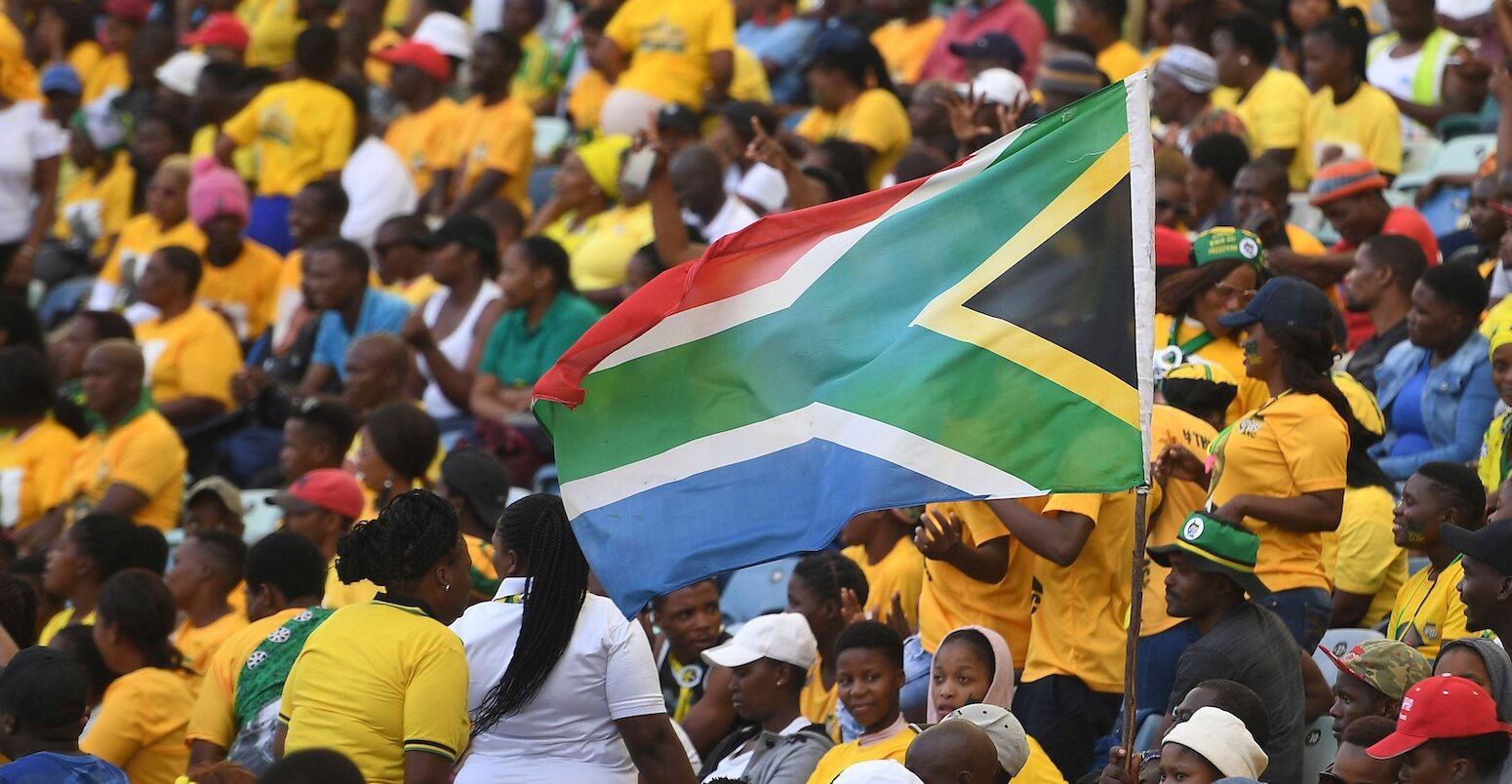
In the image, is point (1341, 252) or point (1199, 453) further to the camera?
point (1341, 252)

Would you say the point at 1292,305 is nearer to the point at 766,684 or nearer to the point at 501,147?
the point at 766,684

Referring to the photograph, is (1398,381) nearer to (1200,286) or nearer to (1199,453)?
(1200,286)

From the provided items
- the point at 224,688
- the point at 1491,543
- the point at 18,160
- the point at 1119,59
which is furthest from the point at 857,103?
the point at 1491,543

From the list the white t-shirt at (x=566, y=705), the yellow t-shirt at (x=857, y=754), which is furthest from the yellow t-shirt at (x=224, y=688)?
the yellow t-shirt at (x=857, y=754)

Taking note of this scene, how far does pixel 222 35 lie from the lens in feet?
54.2

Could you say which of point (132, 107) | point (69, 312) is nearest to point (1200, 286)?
point (69, 312)

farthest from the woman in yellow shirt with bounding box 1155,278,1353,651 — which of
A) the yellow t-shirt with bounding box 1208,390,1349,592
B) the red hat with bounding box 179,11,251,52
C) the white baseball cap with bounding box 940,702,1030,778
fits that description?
the red hat with bounding box 179,11,251,52

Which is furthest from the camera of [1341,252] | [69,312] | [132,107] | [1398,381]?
[132,107]

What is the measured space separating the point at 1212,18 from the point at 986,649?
736cm

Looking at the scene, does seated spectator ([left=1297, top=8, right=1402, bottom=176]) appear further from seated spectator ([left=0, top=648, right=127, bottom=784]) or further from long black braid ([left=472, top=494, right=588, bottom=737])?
seated spectator ([left=0, top=648, right=127, bottom=784])

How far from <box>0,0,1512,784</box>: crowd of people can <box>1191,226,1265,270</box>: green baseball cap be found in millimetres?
16

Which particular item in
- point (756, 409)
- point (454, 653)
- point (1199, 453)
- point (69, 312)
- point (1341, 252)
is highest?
point (756, 409)

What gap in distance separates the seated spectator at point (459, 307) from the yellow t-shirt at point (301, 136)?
9.27 feet

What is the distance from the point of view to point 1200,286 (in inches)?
309
